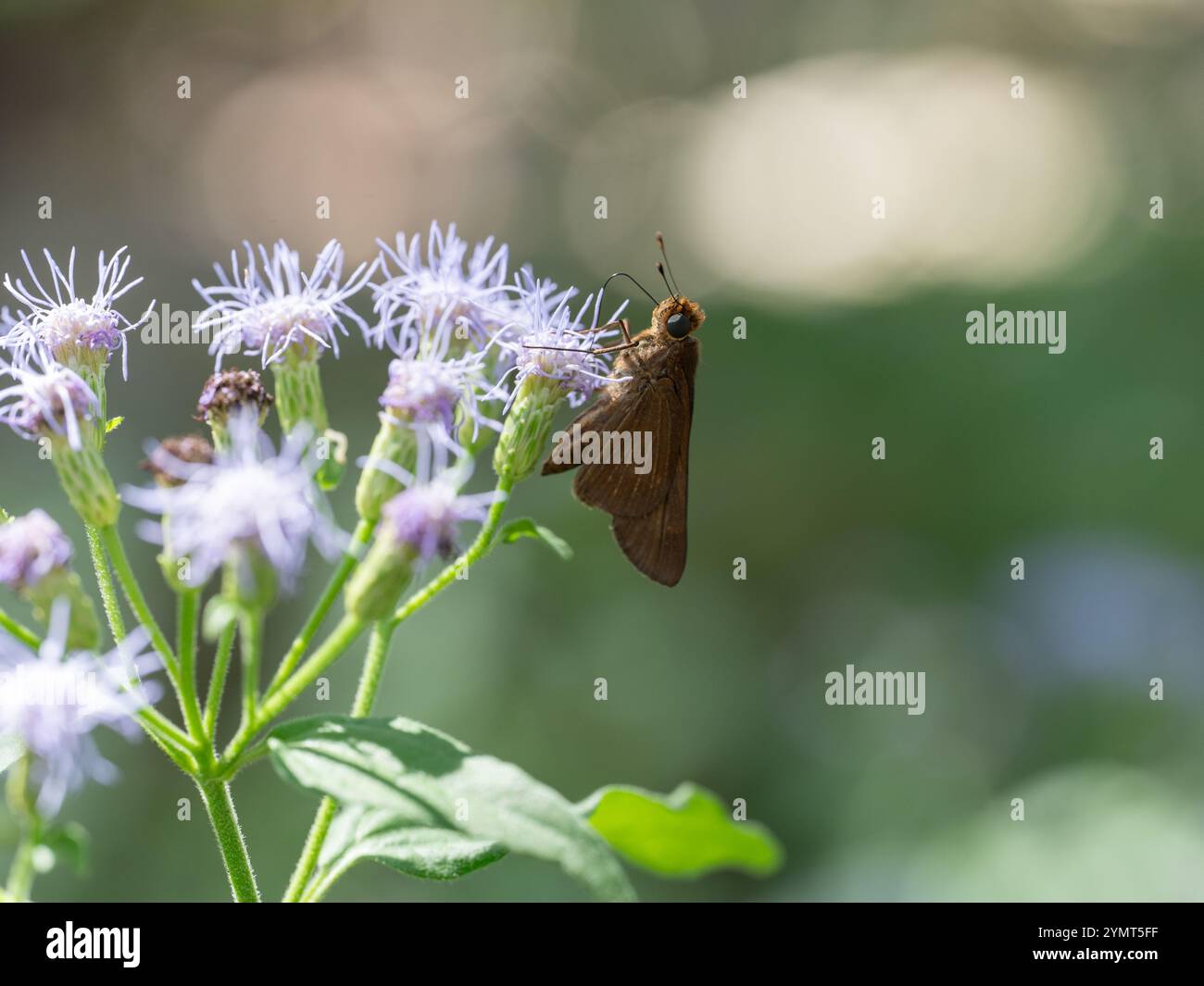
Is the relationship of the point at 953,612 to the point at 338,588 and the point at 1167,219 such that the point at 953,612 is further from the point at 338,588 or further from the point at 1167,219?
the point at 338,588

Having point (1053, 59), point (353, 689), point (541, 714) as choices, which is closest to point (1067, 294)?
point (1053, 59)

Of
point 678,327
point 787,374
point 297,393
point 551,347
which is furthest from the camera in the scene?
point 787,374

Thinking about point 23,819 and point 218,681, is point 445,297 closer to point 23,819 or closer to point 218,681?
point 218,681

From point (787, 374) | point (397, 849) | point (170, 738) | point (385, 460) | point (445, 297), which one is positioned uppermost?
point (787, 374)

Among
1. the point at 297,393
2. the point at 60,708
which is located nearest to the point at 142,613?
the point at 60,708

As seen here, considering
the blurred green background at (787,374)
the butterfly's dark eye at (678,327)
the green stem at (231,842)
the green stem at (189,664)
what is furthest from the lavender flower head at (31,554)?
the blurred green background at (787,374)

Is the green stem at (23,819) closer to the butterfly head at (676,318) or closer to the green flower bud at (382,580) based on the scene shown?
the green flower bud at (382,580)
